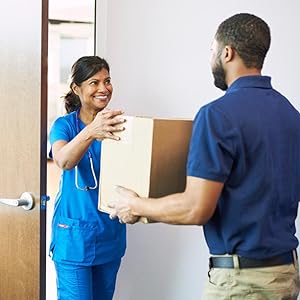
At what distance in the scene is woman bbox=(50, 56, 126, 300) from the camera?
74.4 inches

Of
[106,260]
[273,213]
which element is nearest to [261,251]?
[273,213]

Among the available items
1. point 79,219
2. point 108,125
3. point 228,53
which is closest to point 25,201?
point 79,219

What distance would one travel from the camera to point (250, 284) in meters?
1.31

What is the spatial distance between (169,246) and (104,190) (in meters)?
0.77

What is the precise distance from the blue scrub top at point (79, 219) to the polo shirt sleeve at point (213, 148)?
2.48 feet

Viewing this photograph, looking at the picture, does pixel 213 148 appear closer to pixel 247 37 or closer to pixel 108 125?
pixel 247 37

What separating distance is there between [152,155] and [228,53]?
0.35 metres

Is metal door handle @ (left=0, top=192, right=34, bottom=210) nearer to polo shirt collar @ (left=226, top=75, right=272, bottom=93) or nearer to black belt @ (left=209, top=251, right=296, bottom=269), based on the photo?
black belt @ (left=209, top=251, right=296, bottom=269)

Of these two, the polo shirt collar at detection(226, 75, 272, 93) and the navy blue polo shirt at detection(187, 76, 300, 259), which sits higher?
the polo shirt collar at detection(226, 75, 272, 93)

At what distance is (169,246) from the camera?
7.41 feet

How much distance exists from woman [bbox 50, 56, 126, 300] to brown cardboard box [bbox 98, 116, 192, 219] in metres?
0.37

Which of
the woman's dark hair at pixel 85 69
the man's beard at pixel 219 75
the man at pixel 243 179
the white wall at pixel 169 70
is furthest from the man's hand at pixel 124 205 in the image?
the white wall at pixel 169 70

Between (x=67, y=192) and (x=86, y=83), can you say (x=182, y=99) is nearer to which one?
(x=86, y=83)

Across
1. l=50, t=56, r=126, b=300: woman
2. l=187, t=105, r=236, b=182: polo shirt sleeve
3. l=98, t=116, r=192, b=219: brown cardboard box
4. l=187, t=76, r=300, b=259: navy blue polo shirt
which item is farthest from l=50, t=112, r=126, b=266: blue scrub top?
l=187, t=105, r=236, b=182: polo shirt sleeve
